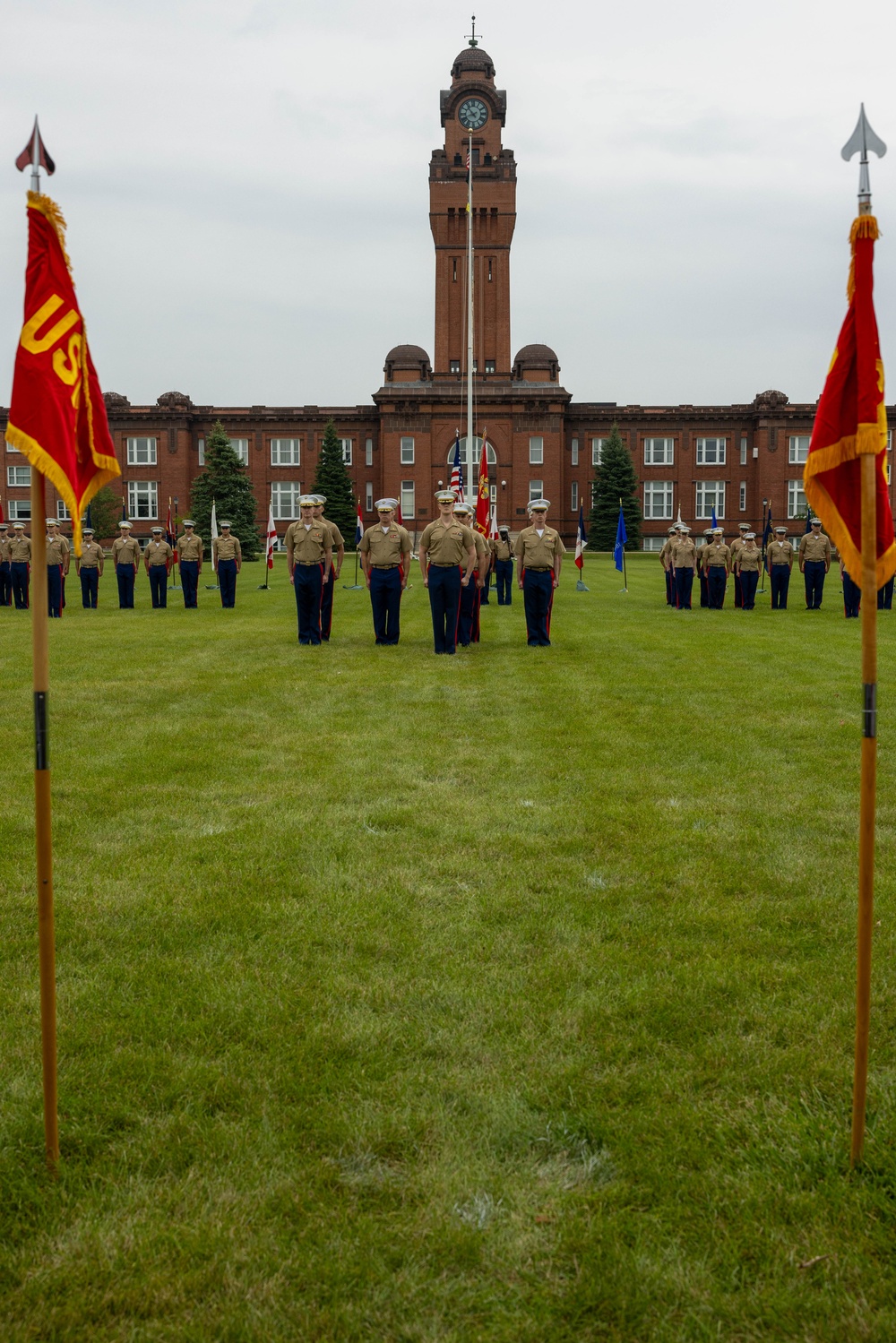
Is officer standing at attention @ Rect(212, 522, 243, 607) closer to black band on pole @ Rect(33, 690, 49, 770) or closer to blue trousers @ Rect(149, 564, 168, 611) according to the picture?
blue trousers @ Rect(149, 564, 168, 611)

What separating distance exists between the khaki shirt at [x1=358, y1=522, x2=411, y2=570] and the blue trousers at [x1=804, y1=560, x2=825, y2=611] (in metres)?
12.5

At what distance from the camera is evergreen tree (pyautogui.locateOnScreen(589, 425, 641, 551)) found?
65.4 m

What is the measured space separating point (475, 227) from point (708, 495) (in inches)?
968

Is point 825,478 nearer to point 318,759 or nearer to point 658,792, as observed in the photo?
point 658,792

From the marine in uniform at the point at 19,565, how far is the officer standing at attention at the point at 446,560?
1344 cm

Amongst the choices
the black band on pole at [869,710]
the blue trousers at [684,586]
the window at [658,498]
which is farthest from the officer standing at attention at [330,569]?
the window at [658,498]

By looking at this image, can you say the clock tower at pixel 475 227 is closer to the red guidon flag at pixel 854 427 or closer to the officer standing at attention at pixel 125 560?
the officer standing at attention at pixel 125 560

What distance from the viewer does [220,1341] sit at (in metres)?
2.53

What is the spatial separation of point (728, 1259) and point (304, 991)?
1986 millimetres

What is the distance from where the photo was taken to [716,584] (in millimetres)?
25203

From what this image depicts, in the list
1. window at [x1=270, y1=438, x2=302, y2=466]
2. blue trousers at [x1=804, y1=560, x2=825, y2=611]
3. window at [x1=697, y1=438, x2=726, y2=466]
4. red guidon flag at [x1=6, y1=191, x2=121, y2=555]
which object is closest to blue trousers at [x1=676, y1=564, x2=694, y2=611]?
blue trousers at [x1=804, y1=560, x2=825, y2=611]

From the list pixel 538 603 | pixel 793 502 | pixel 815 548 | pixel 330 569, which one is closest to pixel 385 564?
pixel 330 569

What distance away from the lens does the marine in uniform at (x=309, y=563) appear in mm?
16266

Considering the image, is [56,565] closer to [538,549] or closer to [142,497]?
[538,549]
